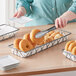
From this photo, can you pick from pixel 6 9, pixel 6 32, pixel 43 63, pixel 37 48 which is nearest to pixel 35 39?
pixel 37 48

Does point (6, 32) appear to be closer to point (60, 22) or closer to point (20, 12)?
point (20, 12)

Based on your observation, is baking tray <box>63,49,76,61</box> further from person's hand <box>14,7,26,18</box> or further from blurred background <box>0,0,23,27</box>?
blurred background <box>0,0,23,27</box>

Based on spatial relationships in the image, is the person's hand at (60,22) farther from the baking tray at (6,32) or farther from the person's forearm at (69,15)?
the baking tray at (6,32)

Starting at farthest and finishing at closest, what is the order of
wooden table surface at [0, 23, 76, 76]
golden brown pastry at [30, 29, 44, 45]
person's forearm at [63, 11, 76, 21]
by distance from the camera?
1. person's forearm at [63, 11, 76, 21]
2. golden brown pastry at [30, 29, 44, 45]
3. wooden table surface at [0, 23, 76, 76]

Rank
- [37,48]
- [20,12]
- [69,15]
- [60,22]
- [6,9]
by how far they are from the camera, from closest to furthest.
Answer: [37,48]
[60,22]
[69,15]
[20,12]
[6,9]

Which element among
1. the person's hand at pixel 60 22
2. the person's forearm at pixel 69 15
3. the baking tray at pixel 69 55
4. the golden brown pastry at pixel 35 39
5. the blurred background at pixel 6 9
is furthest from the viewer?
the blurred background at pixel 6 9

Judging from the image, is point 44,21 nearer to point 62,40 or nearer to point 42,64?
point 62,40

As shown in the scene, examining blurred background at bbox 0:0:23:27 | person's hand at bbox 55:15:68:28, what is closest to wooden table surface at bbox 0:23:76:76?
person's hand at bbox 55:15:68:28

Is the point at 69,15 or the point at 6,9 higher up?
the point at 69,15

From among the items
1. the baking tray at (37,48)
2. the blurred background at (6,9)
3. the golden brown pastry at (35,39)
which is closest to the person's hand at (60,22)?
the baking tray at (37,48)

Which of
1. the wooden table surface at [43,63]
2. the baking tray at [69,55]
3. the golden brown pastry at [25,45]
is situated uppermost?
the golden brown pastry at [25,45]

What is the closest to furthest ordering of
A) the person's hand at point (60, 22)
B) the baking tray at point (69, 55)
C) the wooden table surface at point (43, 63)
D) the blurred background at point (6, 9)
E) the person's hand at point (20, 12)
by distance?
the wooden table surface at point (43, 63) < the baking tray at point (69, 55) < the person's hand at point (60, 22) < the person's hand at point (20, 12) < the blurred background at point (6, 9)

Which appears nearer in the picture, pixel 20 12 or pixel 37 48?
pixel 37 48

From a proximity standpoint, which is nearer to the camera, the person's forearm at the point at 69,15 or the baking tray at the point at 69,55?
the baking tray at the point at 69,55
